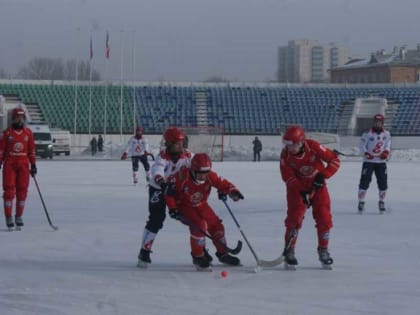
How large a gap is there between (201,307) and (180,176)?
179 centimetres

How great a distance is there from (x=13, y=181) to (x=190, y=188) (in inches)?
149

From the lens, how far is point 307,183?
25.4 feet

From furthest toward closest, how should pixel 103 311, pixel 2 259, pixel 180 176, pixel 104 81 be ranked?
pixel 104 81 < pixel 2 259 < pixel 180 176 < pixel 103 311

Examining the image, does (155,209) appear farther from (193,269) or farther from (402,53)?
(402,53)

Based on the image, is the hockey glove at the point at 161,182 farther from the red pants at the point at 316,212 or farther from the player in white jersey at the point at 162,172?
the red pants at the point at 316,212

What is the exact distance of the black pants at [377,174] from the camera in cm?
1333

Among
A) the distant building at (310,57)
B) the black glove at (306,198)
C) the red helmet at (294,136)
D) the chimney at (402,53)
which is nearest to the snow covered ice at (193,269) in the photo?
the black glove at (306,198)

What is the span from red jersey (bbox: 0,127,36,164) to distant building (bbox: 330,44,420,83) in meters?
72.6

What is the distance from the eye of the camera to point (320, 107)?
5219cm

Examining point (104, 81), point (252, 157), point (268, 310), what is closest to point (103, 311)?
point (268, 310)

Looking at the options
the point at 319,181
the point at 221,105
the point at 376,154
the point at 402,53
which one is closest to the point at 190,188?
the point at 319,181

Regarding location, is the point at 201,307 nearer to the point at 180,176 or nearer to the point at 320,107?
the point at 180,176

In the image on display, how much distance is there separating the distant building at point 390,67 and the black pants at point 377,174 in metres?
68.7

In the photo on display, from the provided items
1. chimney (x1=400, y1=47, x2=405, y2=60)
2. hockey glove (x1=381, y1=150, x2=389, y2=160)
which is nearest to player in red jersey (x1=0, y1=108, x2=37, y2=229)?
hockey glove (x1=381, y1=150, x2=389, y2=160)
